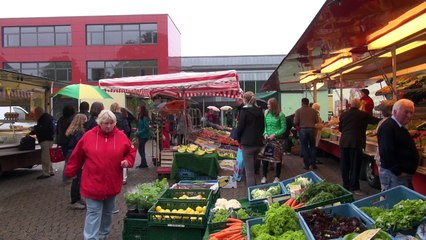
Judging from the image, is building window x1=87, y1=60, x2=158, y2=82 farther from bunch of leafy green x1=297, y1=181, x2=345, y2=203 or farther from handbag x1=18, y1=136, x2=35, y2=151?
bunch of leafy green x1=297, y1=181, x2=345, y2=203

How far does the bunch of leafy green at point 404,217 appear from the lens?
3123 mm

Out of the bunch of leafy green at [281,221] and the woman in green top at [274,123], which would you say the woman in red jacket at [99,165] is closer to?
the bunch of leafy green at [281,221]

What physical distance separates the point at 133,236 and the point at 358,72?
9.67 metres

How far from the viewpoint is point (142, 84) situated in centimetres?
912

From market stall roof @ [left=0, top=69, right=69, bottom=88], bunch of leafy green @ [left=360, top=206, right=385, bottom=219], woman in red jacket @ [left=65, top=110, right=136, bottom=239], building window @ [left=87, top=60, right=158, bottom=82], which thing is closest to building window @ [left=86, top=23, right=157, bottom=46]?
building window @ [left=87, top=60, right=158, bottom=82]

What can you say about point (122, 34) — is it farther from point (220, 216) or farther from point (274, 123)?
point (220, 216)

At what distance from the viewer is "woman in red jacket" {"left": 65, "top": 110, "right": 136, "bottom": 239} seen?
4.69 m

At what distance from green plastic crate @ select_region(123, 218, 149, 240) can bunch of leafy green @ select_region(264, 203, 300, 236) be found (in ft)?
5.49

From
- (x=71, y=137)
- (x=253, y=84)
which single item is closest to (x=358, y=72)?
(x=71, y=137)

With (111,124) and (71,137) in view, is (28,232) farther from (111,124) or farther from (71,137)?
(111,124)

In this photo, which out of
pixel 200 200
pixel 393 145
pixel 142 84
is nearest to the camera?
pixel 393 145

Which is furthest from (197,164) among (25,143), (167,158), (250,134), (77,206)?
(25,143)

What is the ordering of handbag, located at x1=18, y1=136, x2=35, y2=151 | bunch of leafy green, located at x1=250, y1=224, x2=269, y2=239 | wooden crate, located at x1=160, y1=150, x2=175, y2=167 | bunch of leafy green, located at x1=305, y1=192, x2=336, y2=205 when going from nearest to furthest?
bunch of leafy green, located at x1=250, y1=224, x2=269, y2=239
bunch of leafy green, located at x1=305, y1=192, x2=336, y2=205
wooden crate, located at x1=160, y1=150, x2=175, y2=167
handbag, located at x1=18, y1=136, x2=35, y2=151

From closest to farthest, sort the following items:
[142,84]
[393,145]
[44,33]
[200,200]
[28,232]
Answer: [393,145] < [200,200] < [28,232] < [142,84] < [44,33]
